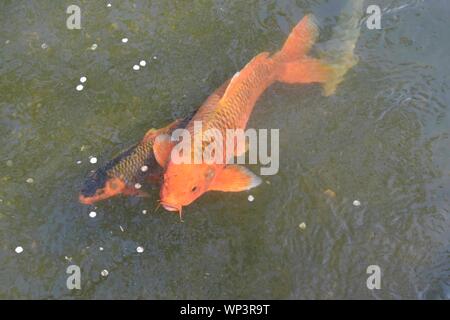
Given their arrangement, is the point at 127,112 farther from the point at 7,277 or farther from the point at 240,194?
the point at 7,277

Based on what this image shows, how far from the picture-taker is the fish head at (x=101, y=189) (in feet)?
16.1

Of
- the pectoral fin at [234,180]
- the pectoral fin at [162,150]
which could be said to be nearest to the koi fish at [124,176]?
the pectoral fin at [162,150]

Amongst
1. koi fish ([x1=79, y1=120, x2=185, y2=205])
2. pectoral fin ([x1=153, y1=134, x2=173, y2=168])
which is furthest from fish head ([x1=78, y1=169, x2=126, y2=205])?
pectoral fin ([x1=153, y1=134, x2=173, y2=168])

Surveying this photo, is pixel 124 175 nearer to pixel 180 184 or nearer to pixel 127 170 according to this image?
pixel 127 170

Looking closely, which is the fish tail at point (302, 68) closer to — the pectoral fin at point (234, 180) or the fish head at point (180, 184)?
the pectoral fin at point (234, 180)

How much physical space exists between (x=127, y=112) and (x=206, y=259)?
74.2 inches

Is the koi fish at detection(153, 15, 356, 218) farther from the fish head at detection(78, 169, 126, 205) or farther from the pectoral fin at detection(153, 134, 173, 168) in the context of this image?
the fish head at detection(78, 169, 126, 205)

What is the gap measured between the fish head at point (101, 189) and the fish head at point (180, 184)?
1.63 ft

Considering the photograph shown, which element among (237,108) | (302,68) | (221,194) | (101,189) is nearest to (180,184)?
(221,194)

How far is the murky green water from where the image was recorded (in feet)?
15.3

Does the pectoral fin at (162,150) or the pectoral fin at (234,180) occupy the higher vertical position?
the pectoral fin at (162,150)

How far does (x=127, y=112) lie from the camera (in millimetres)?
5695
